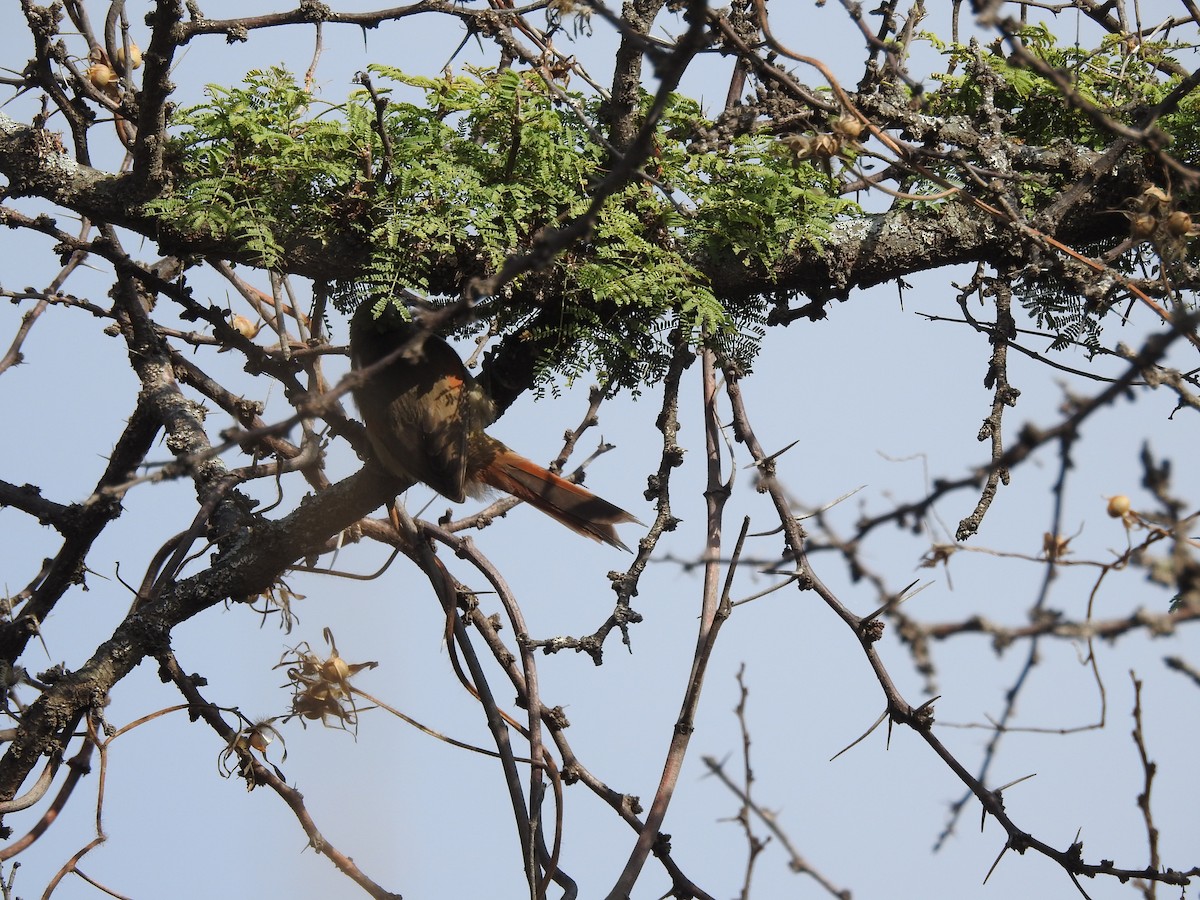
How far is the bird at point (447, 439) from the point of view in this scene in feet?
13.2

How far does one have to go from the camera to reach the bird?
4.02 meters

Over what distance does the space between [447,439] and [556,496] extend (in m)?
0.48

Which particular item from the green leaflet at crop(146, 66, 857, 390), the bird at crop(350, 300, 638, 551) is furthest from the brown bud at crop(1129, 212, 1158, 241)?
the bird at crop(350, 300, 638, 551)

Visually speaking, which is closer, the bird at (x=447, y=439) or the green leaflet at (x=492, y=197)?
the green leaflet at (x=492, y=197)

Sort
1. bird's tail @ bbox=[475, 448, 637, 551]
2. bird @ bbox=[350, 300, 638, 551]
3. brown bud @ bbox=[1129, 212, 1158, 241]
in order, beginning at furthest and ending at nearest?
bird's tail @ bbox=[475, 448, 637, 551] → bird @ bbox=[350, 300, 638, 551] → brown bud @ bbox=[1129, 212, 1158, 241]

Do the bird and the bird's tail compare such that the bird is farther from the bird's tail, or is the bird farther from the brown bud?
the brown bud

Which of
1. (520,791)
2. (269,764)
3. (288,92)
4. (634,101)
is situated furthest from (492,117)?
(269,764)

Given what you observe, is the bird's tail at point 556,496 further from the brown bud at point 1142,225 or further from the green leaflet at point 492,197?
the brown bud at point 1142,225

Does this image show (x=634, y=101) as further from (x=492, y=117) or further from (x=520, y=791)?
(x=520, y=791)

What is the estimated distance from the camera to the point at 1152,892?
7.82 ft

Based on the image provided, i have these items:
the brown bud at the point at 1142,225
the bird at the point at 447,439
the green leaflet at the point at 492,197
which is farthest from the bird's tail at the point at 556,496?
the brown bud at the point at 1142,225

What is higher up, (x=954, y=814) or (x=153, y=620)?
(x=153, y=620)

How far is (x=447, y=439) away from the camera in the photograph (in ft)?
13.3

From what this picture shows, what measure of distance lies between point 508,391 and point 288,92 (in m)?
1.11
